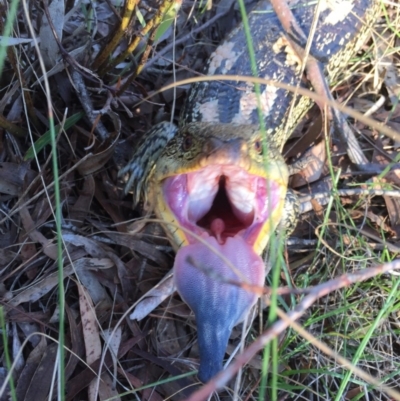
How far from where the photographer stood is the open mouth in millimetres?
1471

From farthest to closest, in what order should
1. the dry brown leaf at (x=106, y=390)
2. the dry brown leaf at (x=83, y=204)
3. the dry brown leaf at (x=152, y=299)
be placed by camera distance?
the dry brown leaf at (x=83, y=204) → the dry brown leaf at (x=152, y=299) → the dry brown leaf at (x=106, y=390)

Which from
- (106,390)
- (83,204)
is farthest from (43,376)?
(83,204)

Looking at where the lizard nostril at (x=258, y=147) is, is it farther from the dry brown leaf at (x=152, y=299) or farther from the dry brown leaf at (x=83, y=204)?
the dry brown leaf at (x=83, y=204)

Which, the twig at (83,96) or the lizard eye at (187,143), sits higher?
the twig at (83,96)

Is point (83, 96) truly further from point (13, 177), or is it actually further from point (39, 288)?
point (39, 288)

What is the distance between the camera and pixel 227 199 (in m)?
1.62

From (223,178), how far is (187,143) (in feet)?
0.49

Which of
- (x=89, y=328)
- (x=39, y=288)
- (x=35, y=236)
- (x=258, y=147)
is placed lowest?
(x=89, y=328)

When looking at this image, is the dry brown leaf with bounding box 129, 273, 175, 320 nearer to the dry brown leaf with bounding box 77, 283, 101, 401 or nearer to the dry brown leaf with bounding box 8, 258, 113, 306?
the dry brown leaf with bounding box 77, 283, 101, 401

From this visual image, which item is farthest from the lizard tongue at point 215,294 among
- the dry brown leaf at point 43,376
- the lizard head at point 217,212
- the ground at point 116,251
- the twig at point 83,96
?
the twig at point 83,96

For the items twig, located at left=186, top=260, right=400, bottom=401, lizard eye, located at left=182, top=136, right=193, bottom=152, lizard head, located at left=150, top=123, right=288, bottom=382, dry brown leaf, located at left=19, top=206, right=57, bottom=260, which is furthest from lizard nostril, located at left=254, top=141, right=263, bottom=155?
dry brown leaf, located at left=19, top=206, right=57, bottom=260

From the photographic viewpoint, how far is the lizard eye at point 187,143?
1.51 meters

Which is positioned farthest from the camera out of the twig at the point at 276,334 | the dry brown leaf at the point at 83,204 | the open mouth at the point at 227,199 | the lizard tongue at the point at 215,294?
the dry brown leaf at the point at 83,204

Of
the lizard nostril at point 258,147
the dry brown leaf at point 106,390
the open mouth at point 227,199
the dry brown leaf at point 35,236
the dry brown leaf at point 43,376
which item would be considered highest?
the lizard nostril at point 258,147
